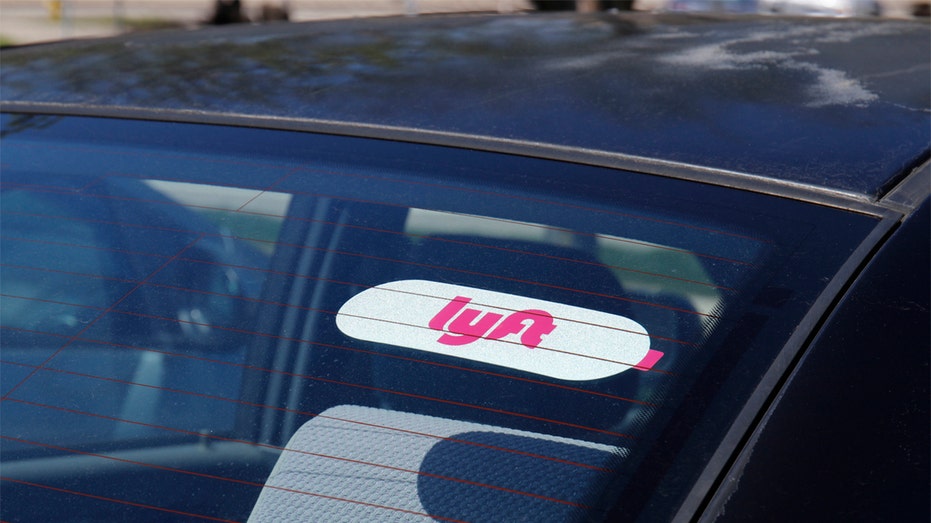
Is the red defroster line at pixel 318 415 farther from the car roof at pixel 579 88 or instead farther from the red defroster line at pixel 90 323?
the car roof at pixel 579 88

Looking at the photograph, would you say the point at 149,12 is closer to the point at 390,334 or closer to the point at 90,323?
the point at 90,323

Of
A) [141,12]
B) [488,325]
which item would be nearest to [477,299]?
[488,325]

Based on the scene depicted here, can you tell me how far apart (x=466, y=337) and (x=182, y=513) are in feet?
1.27

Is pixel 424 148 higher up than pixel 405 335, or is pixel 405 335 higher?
pixel 424 148

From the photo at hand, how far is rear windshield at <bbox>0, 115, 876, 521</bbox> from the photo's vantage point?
1.15m

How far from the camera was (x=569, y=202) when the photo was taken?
4.44ft

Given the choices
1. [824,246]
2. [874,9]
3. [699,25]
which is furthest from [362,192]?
[874,9]

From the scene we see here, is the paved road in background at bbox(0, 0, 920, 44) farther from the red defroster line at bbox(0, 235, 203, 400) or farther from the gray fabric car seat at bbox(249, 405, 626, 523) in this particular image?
the gray fabric car seat at bbox(249, 405, 626, 523)

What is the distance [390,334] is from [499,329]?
14 centimetres

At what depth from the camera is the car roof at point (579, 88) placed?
1407mm

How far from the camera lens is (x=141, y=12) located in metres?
14.4

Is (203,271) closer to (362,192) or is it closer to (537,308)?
(362,192)

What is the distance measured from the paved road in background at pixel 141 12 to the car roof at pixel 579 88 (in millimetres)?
11453

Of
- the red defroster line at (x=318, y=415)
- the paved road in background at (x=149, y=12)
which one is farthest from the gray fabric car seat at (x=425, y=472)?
the paved road in background at (x=149, y=12)
